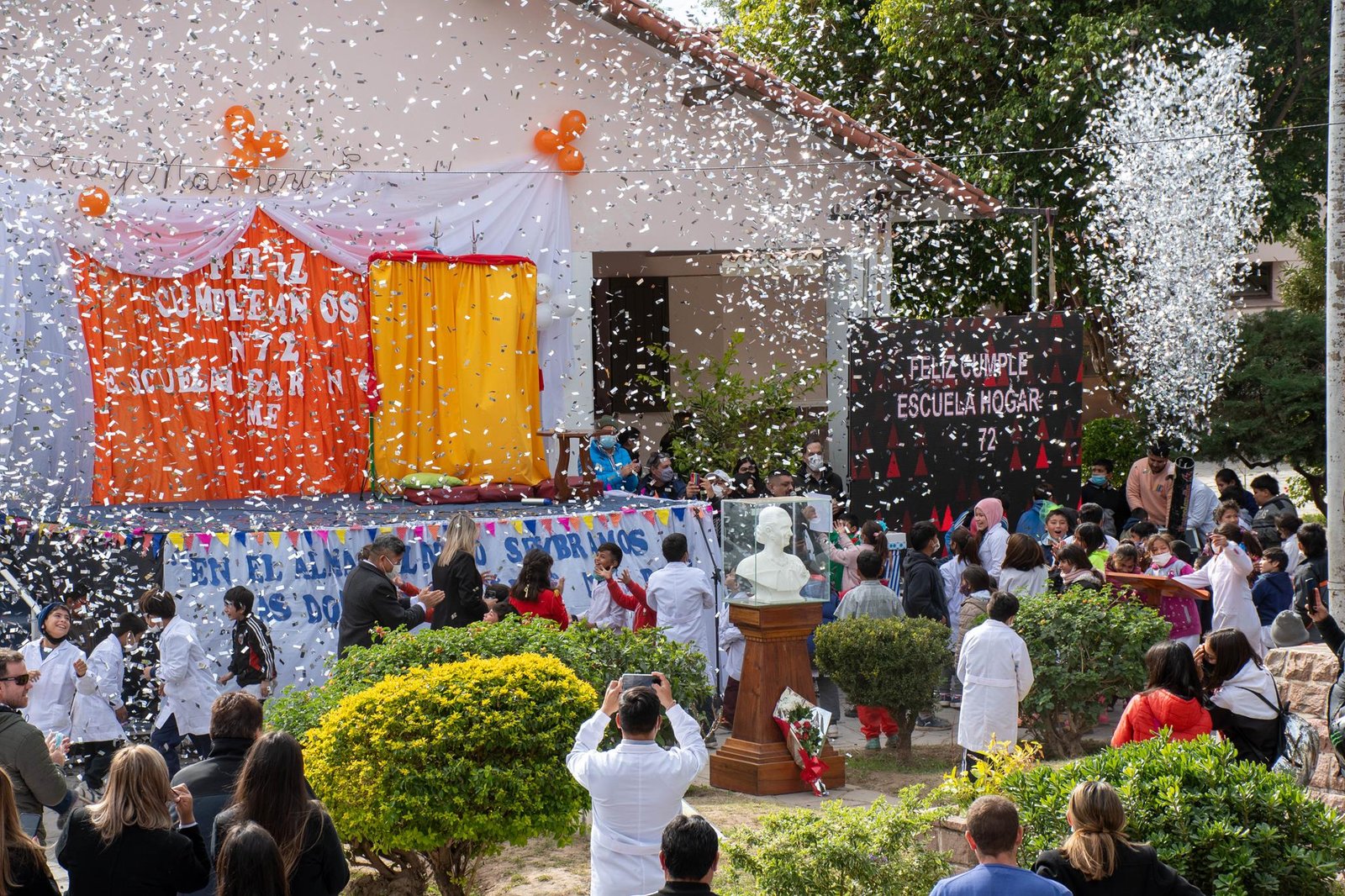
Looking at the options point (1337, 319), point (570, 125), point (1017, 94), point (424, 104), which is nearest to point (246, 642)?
point (1337, 319)

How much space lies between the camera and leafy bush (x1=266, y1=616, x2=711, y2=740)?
7.29m

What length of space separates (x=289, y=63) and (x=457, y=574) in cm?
657

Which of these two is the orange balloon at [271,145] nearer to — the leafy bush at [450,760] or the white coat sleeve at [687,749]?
the leafy bush at [450,760]

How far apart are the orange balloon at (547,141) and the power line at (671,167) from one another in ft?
0.81

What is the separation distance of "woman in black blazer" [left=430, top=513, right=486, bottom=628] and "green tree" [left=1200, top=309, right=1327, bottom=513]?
12.8 meters

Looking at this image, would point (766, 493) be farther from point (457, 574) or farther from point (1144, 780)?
point (1144, 780)

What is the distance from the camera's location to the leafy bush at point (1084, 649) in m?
9.20

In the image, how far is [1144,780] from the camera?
550 centimetres

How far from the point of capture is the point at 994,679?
26.0 ft

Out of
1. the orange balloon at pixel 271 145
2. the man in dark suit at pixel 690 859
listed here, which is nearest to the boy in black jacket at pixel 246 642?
the man in dark suit at pixel 690 859

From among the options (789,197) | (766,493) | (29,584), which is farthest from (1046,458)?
(29,584)

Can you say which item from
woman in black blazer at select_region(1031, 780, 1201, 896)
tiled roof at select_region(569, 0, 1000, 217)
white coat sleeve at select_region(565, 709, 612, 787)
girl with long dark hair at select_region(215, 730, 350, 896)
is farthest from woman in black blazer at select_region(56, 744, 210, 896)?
tiled roof at select_region(569, 0, 1000, 217)

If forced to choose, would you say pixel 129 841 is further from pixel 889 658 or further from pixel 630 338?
pixel 630 338

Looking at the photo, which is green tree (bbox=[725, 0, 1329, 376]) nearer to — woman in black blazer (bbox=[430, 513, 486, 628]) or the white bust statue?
the white bust statue
